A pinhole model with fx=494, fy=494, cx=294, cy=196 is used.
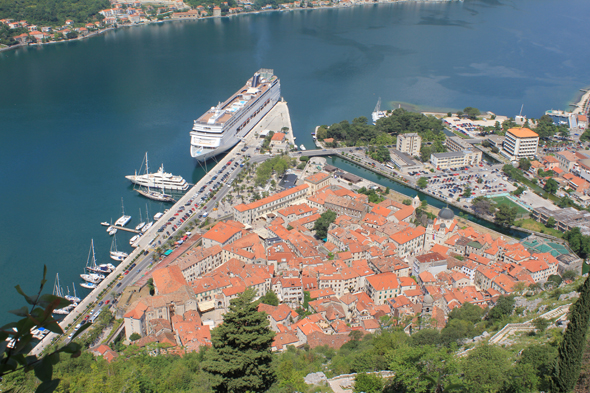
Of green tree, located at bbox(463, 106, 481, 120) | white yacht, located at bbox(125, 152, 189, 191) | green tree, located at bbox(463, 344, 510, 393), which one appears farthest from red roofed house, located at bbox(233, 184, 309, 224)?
green tree, located at bbox(463, 106, 481, 120)

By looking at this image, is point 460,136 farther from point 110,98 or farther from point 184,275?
point 110,98

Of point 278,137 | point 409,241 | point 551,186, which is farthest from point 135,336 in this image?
point 551,186

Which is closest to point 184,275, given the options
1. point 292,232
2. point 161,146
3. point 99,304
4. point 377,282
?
point 99,304

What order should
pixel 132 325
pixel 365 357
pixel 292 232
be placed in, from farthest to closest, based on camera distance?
pixel 292 232 → pixel 132 325 → pixel 365 357

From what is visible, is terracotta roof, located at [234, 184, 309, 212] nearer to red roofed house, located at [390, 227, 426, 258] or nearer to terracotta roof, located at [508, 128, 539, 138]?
red roofed house, located at [390, 227, 426, 258]

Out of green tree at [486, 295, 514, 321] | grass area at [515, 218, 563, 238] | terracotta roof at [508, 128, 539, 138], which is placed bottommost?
grass area at [515, 218, 563, 238]

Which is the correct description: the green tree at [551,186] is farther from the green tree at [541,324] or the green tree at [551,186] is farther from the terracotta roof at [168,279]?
the terracotta roof at [168,279]

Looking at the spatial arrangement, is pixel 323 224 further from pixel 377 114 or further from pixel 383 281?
pixel 377 114
